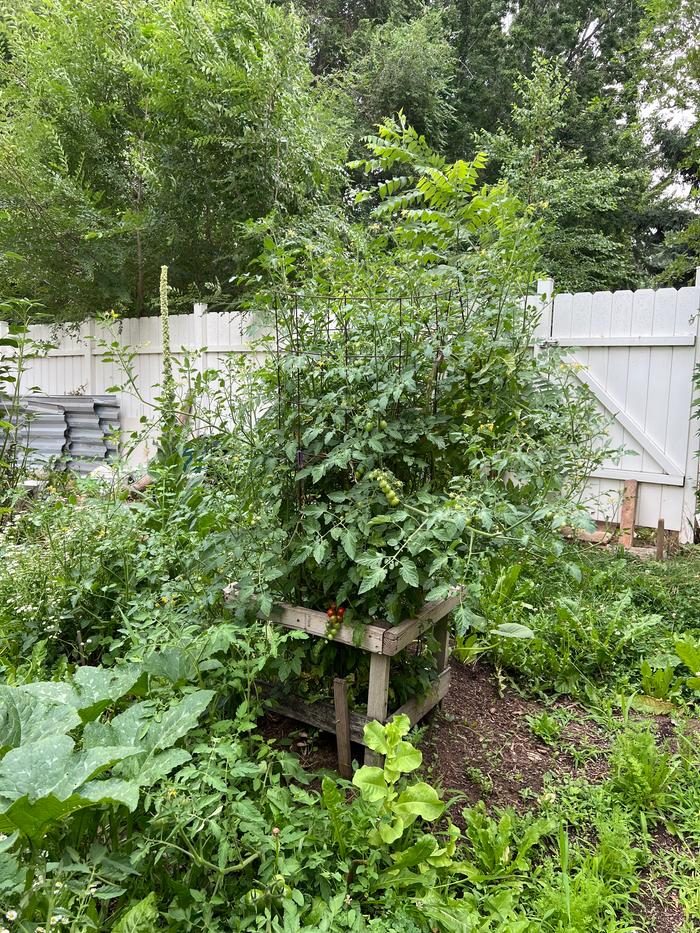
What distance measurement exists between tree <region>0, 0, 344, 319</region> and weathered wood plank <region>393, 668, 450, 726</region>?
4177 millimetres

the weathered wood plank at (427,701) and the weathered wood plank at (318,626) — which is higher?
the weathered wood plank at (318,626)

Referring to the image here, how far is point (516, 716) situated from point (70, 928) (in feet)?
5.62

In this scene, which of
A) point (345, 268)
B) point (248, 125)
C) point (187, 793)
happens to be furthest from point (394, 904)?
point (248, 125)

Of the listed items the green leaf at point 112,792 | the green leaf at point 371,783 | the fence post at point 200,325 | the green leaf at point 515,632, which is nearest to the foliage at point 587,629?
the green leaf at point 515,632

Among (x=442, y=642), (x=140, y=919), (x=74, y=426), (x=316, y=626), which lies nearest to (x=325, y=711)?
(x=316, y=626)

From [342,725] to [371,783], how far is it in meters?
0.29

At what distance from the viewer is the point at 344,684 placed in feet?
6.10

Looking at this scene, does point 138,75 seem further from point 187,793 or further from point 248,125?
point 187,793

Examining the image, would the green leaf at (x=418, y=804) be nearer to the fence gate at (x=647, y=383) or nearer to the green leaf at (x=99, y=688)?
the green leaf at (x=99, y=688)

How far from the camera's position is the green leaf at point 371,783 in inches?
62.6

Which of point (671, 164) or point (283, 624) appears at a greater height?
point (671, 164)

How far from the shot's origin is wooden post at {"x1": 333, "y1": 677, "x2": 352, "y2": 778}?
186cm

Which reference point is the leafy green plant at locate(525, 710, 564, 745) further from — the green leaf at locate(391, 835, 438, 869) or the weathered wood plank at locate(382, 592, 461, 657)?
the green leaf at locate(391, 835, 438, 869)

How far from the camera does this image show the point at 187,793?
141cm
